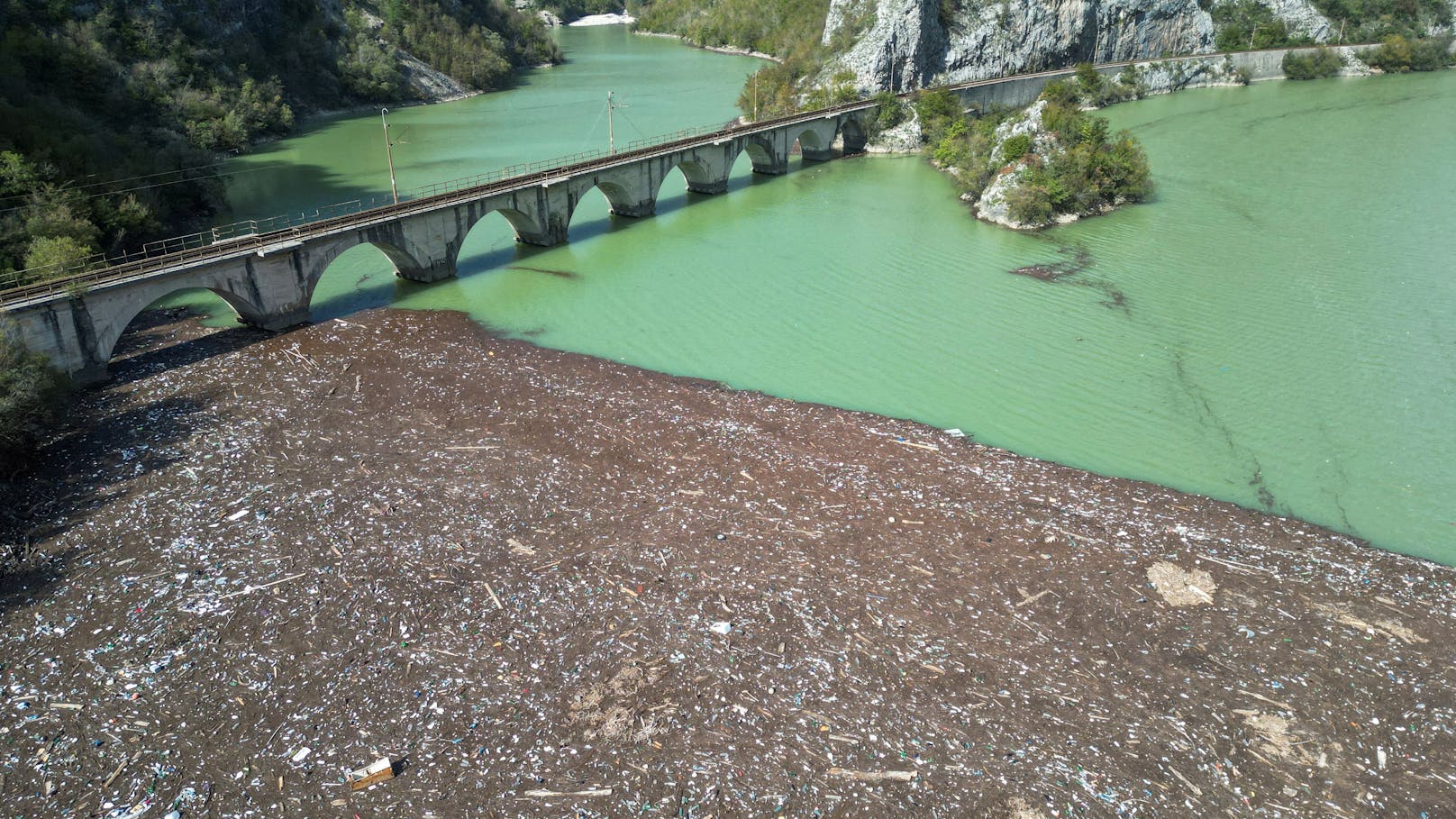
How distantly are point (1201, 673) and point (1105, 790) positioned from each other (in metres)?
4.22

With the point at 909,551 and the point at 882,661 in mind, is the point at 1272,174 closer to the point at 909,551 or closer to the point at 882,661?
the point at 909,551

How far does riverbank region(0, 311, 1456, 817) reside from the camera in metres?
14.5

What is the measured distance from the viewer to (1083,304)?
122ft

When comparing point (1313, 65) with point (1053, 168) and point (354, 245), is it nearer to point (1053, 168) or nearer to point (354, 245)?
point (1053, 168)

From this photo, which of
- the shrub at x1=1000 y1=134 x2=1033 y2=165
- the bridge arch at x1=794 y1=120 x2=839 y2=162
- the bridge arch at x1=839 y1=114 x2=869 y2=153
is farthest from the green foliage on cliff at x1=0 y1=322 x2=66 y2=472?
the bridge arch at x1=839 y1=114 x2=869 y2=153

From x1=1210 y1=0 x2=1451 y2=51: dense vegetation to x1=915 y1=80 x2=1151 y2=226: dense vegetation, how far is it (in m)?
68.3

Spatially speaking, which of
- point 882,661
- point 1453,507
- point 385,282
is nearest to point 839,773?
point 882,661

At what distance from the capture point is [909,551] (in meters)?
20.3

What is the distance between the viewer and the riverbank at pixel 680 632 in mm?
14508

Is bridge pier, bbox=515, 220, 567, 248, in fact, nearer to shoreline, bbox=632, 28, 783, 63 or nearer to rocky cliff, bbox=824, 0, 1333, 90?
rocky cliff, bbox=824, 0, 1333, 90

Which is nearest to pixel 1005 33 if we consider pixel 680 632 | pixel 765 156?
pixel 765 156

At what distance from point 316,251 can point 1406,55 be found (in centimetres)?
12632

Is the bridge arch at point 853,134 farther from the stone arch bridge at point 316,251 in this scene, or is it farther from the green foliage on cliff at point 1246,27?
the green foliage on cliff at point 1246,27

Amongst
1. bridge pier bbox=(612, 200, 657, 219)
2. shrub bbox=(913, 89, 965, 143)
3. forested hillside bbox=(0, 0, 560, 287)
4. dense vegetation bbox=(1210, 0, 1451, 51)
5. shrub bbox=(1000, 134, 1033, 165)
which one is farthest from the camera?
dense vegetation bbox=(1210, 0, 1451, 51)
